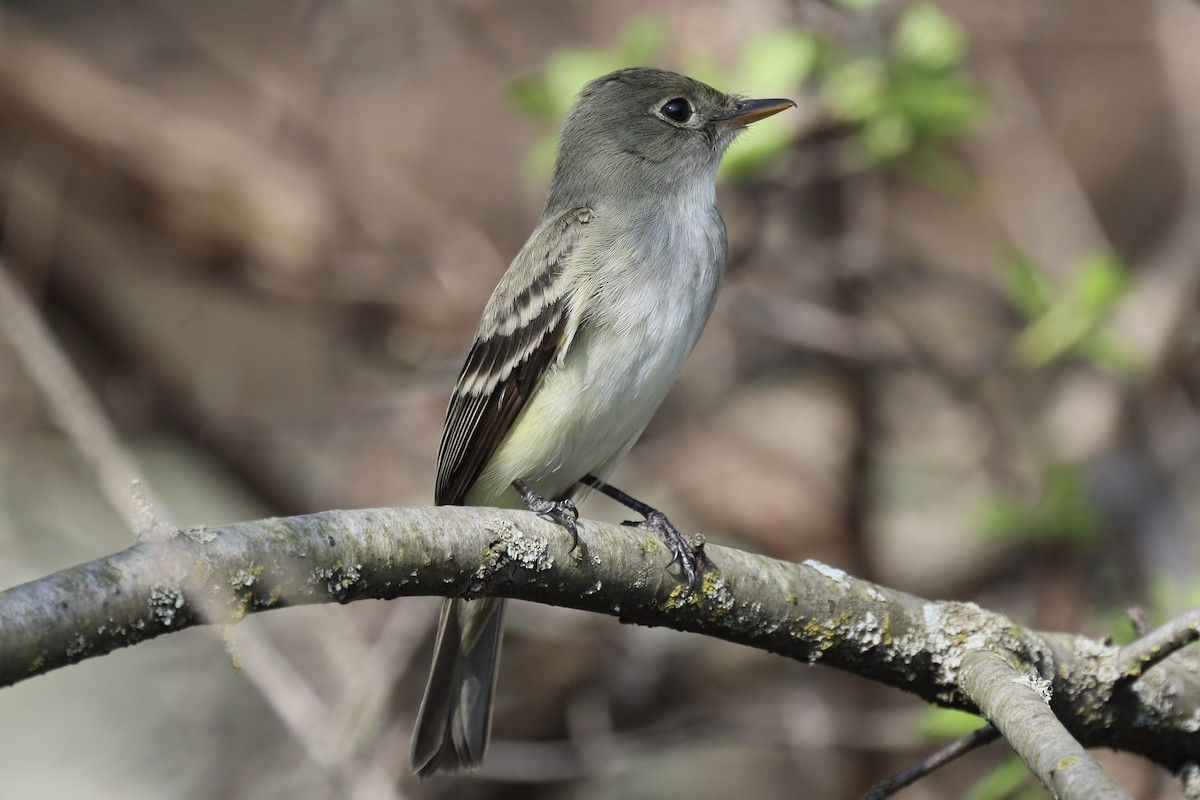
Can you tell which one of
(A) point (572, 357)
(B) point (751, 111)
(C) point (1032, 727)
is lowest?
(C) point (1032, 727)

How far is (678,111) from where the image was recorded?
458 cm

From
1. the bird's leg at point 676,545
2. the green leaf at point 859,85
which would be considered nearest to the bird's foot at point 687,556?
the bird's leg at point 676,545

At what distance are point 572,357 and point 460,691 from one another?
1.11 m

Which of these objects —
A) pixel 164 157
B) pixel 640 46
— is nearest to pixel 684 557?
pixel 640 46

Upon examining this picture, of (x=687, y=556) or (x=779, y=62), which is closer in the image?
(x=687, y=556)

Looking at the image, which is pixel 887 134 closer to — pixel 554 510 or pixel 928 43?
pixel 928 43

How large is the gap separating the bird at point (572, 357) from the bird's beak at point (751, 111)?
0.01 metres

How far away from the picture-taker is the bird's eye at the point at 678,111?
458cm

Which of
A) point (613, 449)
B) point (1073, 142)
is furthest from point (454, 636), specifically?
point (1073, 142)

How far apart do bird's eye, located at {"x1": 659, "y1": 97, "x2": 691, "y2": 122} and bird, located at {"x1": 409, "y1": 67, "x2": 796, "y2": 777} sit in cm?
15

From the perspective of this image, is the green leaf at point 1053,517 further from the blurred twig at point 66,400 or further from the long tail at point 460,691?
the blurred twig at point 66,400

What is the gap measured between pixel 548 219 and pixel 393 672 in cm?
200

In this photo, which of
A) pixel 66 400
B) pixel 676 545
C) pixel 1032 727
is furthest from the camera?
pixel 66 400

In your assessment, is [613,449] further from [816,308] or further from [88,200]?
[88,200]
